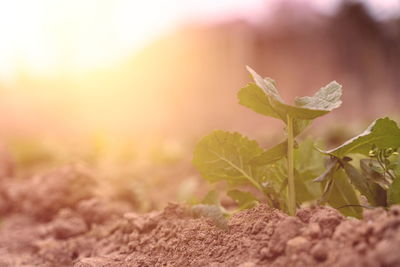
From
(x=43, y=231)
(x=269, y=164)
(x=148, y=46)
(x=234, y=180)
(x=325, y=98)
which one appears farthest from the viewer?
(x=148, y=46)

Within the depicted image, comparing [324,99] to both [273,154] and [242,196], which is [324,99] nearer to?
[273,154]

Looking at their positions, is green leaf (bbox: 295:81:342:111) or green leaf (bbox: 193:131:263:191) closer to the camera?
green leaf (bbox: 295:81:342:111)

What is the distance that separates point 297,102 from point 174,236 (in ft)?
2.28

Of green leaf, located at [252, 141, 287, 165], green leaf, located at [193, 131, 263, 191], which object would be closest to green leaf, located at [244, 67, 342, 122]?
green leaf, located at [252, 141, 287, 165]

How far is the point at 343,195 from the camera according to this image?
1.76m

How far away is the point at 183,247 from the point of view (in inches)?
66.0

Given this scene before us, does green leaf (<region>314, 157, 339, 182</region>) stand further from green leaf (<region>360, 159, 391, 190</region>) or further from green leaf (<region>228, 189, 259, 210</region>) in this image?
green leaf (<region>228, 189, 259, 210</region>)

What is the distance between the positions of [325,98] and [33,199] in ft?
7.79

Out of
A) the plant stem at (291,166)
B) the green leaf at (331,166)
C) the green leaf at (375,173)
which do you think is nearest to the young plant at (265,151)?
the plant stem at (291,166)

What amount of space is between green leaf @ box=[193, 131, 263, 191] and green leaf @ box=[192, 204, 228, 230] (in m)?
0.14

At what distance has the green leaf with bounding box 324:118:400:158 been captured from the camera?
5.16 ft

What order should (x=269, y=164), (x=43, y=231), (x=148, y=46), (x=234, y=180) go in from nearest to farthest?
(x=269, y=164) < (x=234, y=180) < (x=43, y=231) < (x=148, y=46)

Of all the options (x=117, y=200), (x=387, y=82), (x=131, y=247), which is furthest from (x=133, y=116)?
(x=131, y=247)

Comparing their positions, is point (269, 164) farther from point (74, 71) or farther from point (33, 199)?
point (74, 71)
